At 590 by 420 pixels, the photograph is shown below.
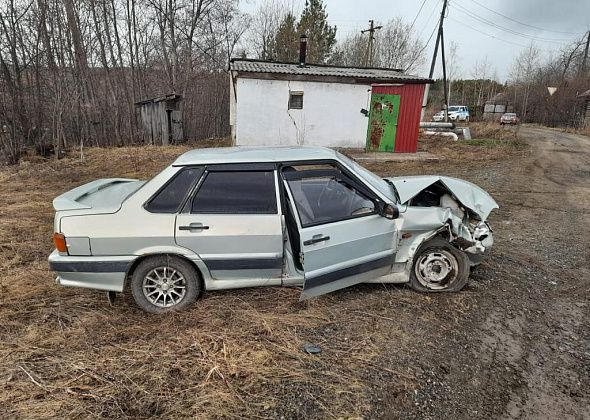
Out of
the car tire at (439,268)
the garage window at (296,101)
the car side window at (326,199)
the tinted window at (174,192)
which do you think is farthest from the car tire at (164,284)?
the garage window at (296,101)

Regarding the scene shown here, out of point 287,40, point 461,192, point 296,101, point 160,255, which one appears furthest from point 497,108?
point 160,255

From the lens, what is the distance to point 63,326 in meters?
3.29

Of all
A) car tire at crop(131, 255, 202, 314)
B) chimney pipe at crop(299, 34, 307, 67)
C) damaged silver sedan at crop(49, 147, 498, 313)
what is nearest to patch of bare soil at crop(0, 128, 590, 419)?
car tire at crop(131, 255, 202, 314)

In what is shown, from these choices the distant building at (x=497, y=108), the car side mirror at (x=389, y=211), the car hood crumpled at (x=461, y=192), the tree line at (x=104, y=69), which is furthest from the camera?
the distant building at (x=497, y=108)

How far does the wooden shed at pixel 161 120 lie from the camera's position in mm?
16594

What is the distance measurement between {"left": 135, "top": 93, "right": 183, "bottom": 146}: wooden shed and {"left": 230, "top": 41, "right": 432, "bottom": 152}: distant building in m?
4.15

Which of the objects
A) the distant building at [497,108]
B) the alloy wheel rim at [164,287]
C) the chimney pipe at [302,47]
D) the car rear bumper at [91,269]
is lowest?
the alloy wheel rim at [164,287]

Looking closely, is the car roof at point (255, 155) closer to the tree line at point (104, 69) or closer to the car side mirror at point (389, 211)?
the car side mirror at point (389, 211)

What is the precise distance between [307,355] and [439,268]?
175 centimetres

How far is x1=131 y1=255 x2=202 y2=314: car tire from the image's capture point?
3379 mm

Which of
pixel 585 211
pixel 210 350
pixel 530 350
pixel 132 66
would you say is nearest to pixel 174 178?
pixel 210 350

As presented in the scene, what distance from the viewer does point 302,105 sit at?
14.1m

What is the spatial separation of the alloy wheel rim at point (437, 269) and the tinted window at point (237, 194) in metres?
1.66

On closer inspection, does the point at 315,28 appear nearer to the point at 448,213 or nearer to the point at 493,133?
the point at 493,133
